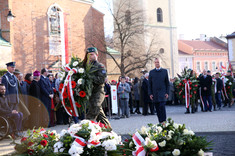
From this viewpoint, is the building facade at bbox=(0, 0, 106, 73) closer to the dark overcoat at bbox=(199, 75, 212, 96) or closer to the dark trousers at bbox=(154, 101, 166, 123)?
the dark overcoat at bbox=(199, 75, 212, 96)

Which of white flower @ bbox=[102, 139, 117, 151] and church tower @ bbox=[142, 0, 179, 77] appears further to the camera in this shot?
church tower @ bbox=[142, 0, 179, 77]

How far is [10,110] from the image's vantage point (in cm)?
1103

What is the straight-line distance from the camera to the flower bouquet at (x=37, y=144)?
17.0ft

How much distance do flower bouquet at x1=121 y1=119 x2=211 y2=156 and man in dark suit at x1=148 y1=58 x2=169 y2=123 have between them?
596cm

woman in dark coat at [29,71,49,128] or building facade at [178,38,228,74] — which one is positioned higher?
building facade at [178,38,228,74]

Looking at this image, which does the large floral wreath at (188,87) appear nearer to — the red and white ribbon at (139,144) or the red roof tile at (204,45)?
the red and white ribbon at (139,144)

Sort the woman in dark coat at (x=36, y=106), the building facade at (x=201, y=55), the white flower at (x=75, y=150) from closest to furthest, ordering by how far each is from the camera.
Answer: the white flower at (x=75, y=150) < the woman in dark coat at (x=36, y=106) < the building facade at (x=201, y=55)

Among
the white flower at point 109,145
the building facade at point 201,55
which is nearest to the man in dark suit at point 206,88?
the white flower at point 109,145

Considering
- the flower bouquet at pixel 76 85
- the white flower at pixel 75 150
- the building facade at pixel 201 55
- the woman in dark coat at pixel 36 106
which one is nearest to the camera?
the white flower at pixel 75 150

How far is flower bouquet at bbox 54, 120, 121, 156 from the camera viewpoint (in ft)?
15.9

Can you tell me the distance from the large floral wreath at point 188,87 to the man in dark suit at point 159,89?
23.3ft

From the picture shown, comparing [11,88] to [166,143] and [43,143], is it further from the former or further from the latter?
[166,143]

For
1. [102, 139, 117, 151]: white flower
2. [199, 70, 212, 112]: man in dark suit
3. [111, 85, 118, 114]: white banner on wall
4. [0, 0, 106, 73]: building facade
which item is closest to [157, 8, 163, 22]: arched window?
[0, 0, 106, 73]: building facade

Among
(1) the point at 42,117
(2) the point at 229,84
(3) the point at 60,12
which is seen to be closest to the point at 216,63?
(3) the point at 60,12
